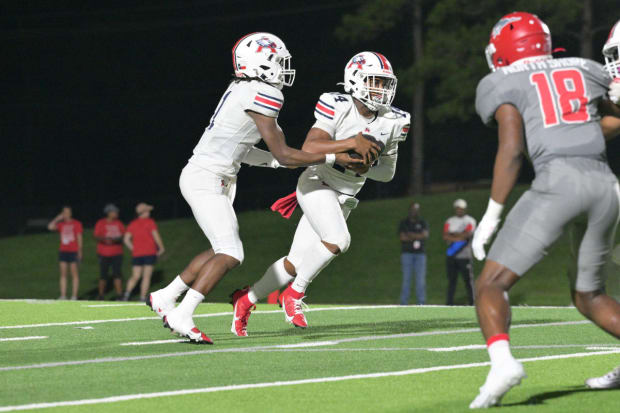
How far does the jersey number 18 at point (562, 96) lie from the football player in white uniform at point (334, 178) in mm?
3150

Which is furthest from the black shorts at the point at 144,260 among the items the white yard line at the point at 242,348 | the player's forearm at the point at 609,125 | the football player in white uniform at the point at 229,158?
the player's forearm at the point at 609,125

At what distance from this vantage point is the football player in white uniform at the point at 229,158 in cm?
789

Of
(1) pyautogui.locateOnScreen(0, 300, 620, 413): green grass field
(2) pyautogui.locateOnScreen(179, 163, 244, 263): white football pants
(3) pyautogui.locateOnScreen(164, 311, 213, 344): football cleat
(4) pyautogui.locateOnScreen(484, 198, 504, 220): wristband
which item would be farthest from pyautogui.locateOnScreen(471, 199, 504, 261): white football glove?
(3) pyautogui.locateOnScreen(164, 311, 213, 344): football cleat

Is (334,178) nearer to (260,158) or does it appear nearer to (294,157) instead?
(260,158)

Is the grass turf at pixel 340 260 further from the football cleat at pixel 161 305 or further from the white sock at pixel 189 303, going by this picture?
the white sock at pixel 189 303

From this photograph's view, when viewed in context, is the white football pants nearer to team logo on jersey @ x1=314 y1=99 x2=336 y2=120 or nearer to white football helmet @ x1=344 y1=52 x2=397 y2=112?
team logo on jersey @ x1=314 y1=99 x2=336 y2=120

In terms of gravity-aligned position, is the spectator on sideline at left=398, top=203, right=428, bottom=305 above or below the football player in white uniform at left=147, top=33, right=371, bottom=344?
below

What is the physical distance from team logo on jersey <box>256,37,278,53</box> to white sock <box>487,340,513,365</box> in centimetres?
363

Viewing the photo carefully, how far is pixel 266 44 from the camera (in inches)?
320

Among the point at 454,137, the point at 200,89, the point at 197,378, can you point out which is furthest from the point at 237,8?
the point at 197,378

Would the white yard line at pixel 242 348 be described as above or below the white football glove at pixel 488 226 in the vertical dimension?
below

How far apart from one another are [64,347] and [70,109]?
40.2m

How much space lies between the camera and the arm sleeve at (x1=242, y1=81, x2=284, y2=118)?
7.87m

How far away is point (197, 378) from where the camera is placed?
6223mm
